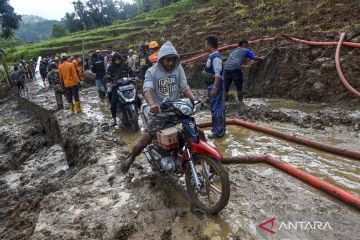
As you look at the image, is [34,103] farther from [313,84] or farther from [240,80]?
[313,84]

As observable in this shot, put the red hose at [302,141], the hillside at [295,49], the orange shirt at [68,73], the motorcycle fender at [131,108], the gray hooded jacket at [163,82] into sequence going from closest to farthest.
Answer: the gray hooded jacket at [163,82] → the red hose at [302,141] → the motorcycle fender at [131,108] → the hillside at [295,49] → the orange shirt at [68,73]

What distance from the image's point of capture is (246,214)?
3.93 m

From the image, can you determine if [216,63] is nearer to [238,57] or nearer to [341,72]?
[238,57]

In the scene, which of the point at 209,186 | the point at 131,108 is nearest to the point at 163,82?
the point at 209,186

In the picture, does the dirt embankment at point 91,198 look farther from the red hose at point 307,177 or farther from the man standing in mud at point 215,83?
the man standing in mud at point 215,83

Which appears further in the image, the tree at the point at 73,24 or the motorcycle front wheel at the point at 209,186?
the tree at the point at 73,24

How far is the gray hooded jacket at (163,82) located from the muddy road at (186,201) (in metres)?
1.36

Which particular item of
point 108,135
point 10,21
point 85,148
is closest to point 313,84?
point 108,135

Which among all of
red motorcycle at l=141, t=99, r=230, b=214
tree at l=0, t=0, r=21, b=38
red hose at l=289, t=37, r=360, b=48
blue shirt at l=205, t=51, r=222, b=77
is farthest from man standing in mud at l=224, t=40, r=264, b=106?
tree at l=0, t=0, r=21, b=38

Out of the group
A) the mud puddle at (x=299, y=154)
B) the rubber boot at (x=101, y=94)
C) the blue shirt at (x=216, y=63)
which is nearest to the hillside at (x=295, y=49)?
the mud puddle at (x=299, y=154)

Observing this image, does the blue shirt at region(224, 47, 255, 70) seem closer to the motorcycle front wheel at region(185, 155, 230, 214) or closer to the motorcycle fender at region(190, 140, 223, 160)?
the motorcycle front wheel at region(185, 155, 230, 214)

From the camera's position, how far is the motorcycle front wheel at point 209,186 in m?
3.73

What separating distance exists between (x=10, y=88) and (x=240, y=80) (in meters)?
23.5

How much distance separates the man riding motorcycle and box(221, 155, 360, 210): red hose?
1.09m
